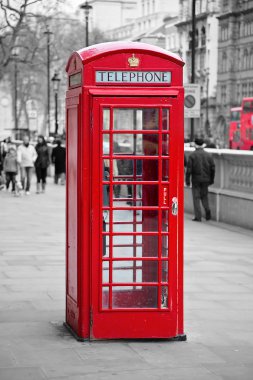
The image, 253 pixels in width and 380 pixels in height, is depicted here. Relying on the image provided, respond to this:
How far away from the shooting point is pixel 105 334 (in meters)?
7.42

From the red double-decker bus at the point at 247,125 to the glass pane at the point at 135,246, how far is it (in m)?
42.1

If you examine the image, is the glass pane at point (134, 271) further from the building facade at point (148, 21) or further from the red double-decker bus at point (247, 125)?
the building facade at point (148, 21)

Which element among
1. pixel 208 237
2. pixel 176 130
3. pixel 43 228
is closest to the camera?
pixel 176 130

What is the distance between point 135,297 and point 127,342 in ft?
1.15

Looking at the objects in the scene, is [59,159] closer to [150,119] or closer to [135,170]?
[135,170]

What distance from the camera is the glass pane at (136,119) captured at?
7266 mm

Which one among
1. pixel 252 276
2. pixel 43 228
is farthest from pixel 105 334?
pixel 43 228

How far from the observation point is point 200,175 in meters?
18.2

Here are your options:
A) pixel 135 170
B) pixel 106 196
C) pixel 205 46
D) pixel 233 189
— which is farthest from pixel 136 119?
pixel 205 46

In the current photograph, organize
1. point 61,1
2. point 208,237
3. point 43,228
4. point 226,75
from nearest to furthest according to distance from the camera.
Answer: point 208,237 < point 43,228 < point 61,1 < point 226,75

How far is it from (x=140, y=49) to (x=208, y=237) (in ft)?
28.6

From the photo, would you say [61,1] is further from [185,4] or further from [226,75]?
[185,4]

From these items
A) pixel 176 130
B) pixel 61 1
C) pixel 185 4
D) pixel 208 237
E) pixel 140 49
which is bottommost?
pixel 208 237

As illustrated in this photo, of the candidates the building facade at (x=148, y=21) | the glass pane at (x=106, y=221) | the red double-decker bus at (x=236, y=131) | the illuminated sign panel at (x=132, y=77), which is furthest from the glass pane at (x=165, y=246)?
the building facade at (x=148, y=21)
